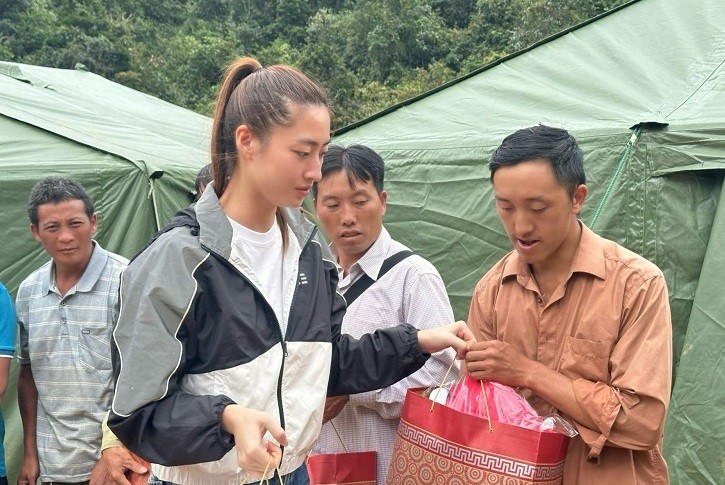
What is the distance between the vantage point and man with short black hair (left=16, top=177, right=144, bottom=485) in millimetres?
3441

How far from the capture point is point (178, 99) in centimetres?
2175

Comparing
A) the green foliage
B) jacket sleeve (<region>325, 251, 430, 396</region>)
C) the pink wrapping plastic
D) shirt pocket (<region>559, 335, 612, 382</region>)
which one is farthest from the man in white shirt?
the green foliage

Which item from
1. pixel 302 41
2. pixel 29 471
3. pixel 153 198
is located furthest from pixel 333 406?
pixel 302 41

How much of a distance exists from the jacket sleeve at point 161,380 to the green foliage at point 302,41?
15.5 meters

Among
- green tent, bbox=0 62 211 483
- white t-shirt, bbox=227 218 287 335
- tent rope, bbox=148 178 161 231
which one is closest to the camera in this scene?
white t-shirt, bbox=227 218 287 335

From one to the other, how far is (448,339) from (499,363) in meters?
0.15

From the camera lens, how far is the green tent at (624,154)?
12.9 ft

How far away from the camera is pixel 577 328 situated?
2.01 metres

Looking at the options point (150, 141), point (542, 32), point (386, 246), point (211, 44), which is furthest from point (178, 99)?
point (386, 246)

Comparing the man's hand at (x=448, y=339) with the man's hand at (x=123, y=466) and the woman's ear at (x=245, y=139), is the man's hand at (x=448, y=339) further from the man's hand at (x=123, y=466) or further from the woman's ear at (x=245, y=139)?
the man's hand at (x=123, y=466)

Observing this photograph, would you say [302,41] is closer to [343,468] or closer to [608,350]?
[343,468]

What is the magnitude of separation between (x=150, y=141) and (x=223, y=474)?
462cm

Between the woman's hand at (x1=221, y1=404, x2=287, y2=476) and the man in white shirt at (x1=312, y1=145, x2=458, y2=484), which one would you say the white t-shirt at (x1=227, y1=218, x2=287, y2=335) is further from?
the man in white shirt at (x1=312, y1=145, x2=458, y2=484)

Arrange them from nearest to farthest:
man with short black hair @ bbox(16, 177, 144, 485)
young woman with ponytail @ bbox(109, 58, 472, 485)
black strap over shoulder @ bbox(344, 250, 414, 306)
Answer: young woman with ponytail @ bbox(109, 58, 472, 485)
black strap over shoulder @ bbox(344, 250, 414, 306)
man with short black hair @ bbox(16, 177, 144, 485)
